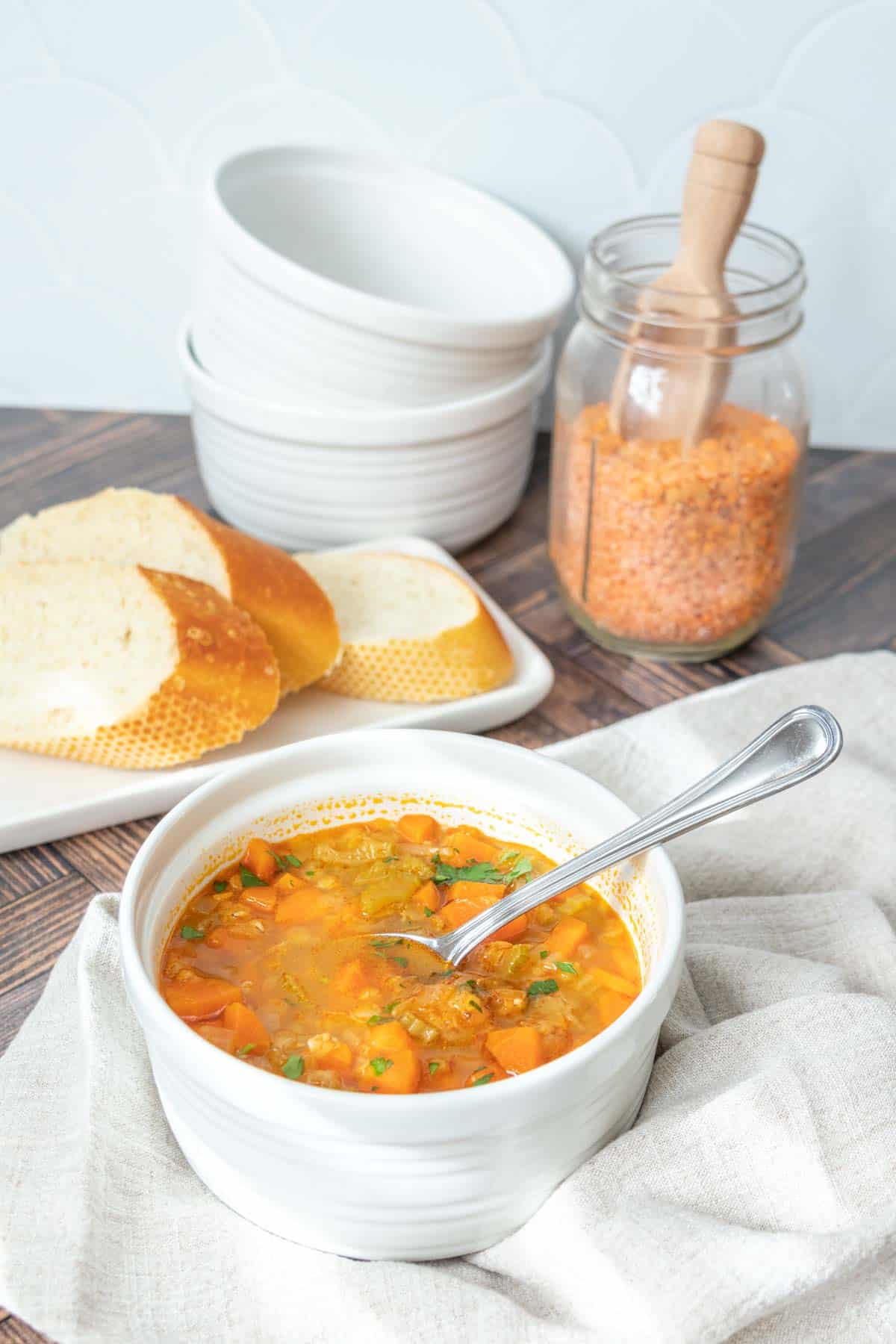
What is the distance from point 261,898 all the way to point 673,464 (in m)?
0.71

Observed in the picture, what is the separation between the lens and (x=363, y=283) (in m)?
2.02

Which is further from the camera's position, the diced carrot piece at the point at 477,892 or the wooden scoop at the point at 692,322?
the wooden scoop at the point at 692,322

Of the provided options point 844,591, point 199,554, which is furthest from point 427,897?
point 844,591

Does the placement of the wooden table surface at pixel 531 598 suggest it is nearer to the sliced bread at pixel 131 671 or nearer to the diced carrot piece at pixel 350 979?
the sliced bread at pixel 131 671

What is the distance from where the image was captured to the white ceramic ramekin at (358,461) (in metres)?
1.76

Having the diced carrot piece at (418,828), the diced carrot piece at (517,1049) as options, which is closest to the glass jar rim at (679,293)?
the diced carrot piece at (418,828)

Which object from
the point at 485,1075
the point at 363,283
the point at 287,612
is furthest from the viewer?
the point at 363,283

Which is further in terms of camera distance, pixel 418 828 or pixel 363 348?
pixel 363 348

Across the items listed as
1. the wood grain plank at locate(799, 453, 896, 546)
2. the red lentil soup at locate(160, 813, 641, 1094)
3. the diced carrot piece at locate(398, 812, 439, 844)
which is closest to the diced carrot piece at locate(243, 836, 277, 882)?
the red lentil soup at locate(160, 813, 641, 1094)

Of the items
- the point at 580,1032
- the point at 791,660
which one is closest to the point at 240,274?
the point at 791,660

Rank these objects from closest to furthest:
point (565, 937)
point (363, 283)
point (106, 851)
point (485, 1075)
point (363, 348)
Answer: point (485, 1075), point (565, 937), point (106, 851), point (363, 348), point (363, 283)

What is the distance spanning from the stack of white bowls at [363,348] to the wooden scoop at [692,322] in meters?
0.21

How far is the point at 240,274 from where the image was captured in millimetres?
1742

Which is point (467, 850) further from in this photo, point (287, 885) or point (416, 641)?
point (416, 641)
